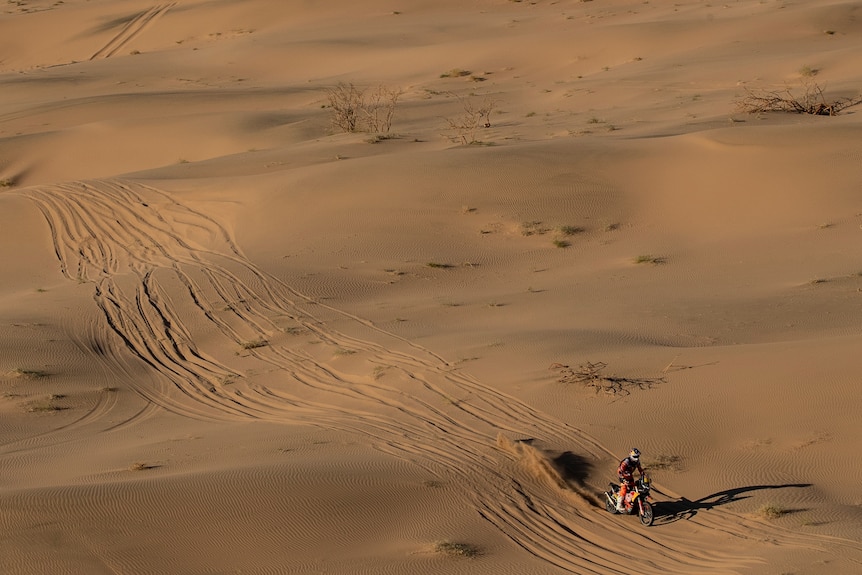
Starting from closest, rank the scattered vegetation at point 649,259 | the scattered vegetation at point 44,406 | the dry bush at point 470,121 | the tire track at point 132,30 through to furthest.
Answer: the scattered vegetation at point 44,406 → the scattered vegetation at point 649,259 → the dry bush at point 470,121 → the tire track at point 132,30

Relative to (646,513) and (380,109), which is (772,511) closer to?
(646,513)

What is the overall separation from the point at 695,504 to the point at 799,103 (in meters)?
15.9

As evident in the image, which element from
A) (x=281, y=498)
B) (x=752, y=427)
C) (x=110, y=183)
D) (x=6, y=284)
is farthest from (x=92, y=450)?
(x=110, y=183)

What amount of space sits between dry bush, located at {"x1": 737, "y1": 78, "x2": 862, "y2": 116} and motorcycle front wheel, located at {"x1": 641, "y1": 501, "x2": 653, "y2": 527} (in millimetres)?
15398

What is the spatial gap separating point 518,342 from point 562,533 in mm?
3968

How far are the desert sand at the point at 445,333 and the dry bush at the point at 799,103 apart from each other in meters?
0.31

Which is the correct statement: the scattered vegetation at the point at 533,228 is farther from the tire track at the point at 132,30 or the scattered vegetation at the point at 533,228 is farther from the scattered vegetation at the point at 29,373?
the tire track at the point at 132,30

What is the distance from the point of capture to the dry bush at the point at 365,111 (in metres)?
24.7

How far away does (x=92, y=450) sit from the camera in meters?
10.1

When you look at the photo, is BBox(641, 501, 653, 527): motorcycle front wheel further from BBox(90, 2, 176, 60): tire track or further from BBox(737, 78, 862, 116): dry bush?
BBox(90, 2, 176, 60): tire track

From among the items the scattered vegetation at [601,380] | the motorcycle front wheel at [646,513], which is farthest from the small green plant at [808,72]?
the motorcycle front wheel at [646,513]

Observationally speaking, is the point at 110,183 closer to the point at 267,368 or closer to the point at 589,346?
the point at 267,368

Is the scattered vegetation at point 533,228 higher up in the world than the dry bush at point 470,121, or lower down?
lower down

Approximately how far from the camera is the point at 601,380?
1077 cm
